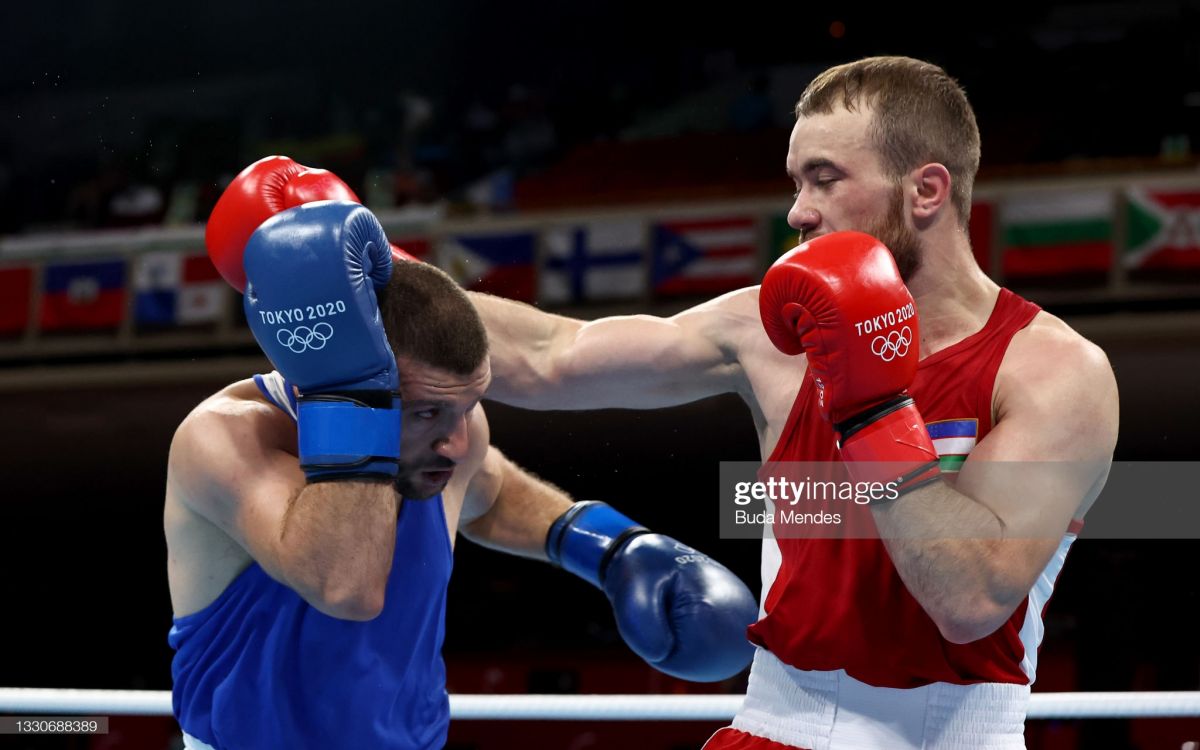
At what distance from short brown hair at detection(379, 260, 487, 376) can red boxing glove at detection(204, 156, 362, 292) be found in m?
0.30

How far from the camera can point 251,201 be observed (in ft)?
6.76

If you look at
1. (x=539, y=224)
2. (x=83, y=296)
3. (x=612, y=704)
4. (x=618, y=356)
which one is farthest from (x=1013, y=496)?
A: (x=83, y=296)

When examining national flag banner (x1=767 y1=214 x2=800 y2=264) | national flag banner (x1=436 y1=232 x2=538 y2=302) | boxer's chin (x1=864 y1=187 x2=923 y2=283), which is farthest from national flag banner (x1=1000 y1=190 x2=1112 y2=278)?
boxer's chin (x1=864 y1=187 x2=923 y2=283)

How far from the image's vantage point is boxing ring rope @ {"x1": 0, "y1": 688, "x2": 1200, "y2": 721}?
2504mm

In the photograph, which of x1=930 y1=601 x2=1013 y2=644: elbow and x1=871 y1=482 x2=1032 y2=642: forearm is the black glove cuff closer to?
x1=871 y1=482 x2=1032 y2=642: forearm

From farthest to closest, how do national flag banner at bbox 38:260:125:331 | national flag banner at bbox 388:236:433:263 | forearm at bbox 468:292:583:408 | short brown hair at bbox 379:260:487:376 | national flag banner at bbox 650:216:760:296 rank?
1. national flag banner at bbox 38:260:125:331
2. national flag banner at bbox 388:236:433:263
3. national flag banner at bbox 650:216:760:296
4. forearm at bbox 468:292:583:408
5. short brown hair at bbox 379:260:487:376

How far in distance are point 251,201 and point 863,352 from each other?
3.39 ft

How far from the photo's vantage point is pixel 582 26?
975 centimetres

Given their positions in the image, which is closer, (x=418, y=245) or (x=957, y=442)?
(x=957, y=442)

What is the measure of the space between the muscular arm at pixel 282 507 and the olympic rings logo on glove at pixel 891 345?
0.70 metres

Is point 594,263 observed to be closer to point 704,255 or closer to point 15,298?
point 704,255

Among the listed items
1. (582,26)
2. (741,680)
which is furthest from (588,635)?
(582,26)

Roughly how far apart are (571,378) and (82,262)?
6.64 m

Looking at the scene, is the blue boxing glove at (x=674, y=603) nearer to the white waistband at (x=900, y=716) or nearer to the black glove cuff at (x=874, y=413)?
the white waistband at (x=900, y=716)
